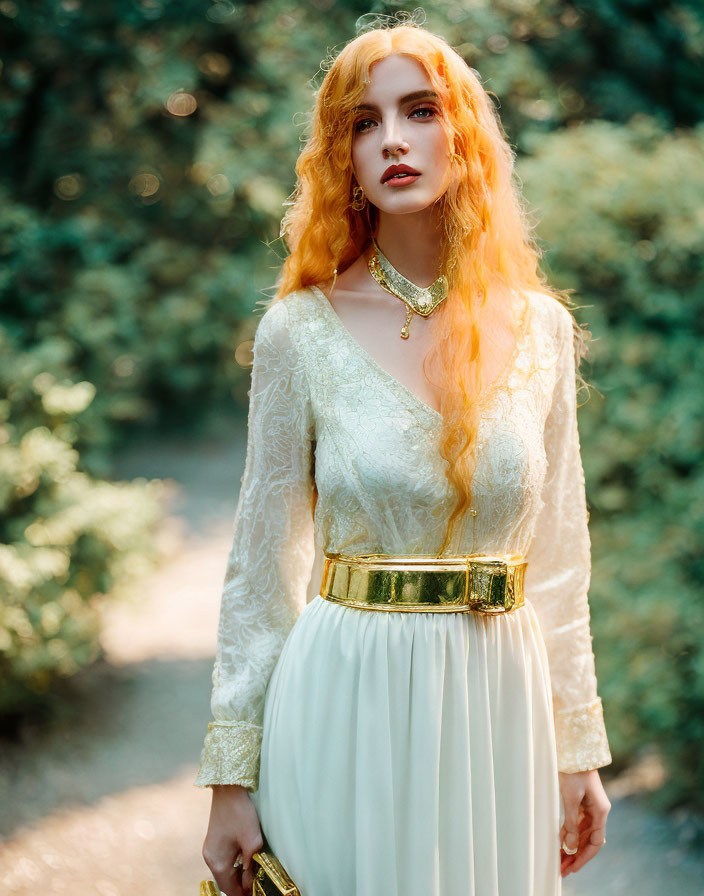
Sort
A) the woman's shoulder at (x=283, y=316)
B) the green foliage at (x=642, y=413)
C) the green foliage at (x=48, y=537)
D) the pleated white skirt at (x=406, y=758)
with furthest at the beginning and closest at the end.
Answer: the green foliage at (x=48, y=537)
the green foliage at (x=642, y=413)
the woman's shoulder at (x=283, y=316)
the pleated white skirt at (x=406, y=758)

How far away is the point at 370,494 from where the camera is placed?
1199mm

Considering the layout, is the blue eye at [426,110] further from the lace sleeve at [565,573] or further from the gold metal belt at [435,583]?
the gold metal belt at [435,583]

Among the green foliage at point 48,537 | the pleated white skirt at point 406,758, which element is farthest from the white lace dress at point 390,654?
the green foliage at point 48,537

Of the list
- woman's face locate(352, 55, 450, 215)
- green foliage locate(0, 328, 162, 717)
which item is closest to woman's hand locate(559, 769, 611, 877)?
woman's face locate(352, 55, 450, 215)

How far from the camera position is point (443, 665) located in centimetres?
121

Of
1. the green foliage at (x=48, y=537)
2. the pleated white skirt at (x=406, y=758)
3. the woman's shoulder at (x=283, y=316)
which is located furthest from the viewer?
the green foliage at (x=48, y=537)

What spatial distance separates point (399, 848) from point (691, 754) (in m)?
2.07

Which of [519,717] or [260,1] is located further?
[260,1]

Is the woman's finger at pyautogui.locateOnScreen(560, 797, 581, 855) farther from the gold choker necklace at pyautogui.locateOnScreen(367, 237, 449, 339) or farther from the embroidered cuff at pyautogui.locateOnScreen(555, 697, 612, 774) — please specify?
the gold choker necklace at pyautogui.locateOnScreen(367, 237, 449, 339)

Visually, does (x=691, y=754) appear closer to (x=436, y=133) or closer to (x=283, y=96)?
(x=436, y=133)

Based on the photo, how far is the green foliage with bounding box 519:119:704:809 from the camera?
2842mm

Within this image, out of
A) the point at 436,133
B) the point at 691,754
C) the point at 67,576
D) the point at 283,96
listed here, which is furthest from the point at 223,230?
the point at 436,133

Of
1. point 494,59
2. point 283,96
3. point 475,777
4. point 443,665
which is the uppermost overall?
point 283,96

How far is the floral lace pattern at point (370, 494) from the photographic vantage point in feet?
3.96
